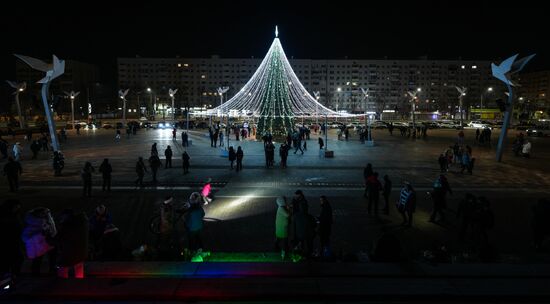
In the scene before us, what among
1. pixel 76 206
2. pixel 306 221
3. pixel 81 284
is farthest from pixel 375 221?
pixel 76 206

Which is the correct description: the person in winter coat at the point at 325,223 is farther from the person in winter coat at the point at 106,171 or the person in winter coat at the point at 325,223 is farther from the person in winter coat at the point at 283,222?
the person in winter coat at the point at 106,171

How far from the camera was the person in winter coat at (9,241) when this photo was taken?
5691 millimetres

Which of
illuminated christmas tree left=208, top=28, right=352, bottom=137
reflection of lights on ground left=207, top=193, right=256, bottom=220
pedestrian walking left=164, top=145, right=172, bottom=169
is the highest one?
illuminated christmas tree left=208, top=28, right=352, bottom=137

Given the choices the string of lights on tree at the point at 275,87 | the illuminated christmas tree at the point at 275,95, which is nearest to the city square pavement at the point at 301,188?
the illuminated christmas tree at the point at 275,95

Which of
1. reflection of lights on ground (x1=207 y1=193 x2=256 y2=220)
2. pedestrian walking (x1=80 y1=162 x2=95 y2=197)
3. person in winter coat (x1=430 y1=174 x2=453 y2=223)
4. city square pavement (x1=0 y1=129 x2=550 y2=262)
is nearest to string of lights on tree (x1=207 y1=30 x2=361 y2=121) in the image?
city square pavement (x1=0 y1=129 x2=550 y2=262)

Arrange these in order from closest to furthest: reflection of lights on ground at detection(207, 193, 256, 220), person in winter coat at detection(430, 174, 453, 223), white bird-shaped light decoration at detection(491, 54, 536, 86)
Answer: person in winter coat at detection(430, 174, 453, 223) < reflection of lights on ground at detection(207, 193, 256, 220) < white bird-shaped light decoration at detection(491, 54, 536, 86)

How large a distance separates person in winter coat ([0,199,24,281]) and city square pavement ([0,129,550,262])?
241 cm

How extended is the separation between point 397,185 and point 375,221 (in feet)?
18.7

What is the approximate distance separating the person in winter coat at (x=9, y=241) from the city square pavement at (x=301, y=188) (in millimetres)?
2409

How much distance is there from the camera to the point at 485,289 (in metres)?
5.96

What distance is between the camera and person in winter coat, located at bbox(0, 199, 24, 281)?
224 inches

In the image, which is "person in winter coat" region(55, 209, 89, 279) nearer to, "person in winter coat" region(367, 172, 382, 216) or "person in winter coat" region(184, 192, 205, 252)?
"person in winter coat" region(184, 192, 205, 252)

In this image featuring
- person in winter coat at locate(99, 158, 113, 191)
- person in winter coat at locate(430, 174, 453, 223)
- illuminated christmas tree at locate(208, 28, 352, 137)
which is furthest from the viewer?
illuminated christmas tree at locate(208, 28, 352, 137)

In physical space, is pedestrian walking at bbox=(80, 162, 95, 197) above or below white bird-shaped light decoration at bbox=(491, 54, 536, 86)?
below
